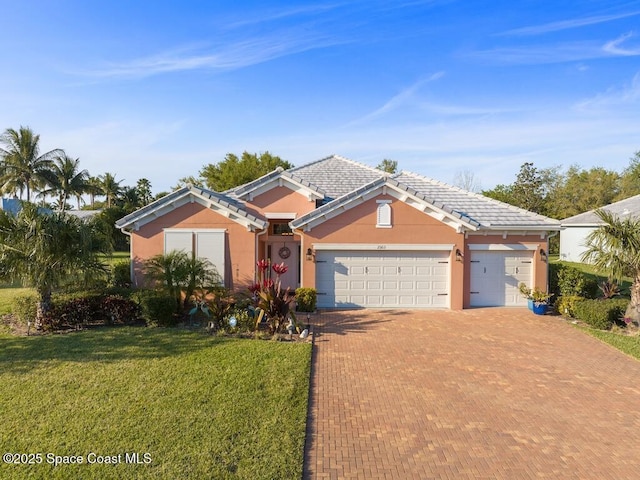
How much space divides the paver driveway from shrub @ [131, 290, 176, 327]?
475 cm

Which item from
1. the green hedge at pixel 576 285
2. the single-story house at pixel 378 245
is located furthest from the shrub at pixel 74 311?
the green hedge at pixel 576 285

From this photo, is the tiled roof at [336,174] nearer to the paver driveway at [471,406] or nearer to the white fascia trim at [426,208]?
the white fascia trim at [426,208]

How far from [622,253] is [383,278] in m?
7.69

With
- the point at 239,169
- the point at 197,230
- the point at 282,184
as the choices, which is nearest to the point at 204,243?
the point at 197,230

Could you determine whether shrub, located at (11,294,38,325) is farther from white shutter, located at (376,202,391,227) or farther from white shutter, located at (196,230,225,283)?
white shutter, located at (376,202,391,227)

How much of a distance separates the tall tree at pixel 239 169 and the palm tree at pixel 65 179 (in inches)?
559

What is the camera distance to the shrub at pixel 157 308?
11570 millimetres

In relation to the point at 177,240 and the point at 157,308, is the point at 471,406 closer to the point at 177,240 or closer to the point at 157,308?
the point at 157,308

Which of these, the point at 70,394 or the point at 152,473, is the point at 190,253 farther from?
the point at 152,473

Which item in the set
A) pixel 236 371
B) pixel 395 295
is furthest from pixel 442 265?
pixel 236 371

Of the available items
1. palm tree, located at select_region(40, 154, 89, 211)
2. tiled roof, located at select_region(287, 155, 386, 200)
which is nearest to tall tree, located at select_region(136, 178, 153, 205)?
palm tree, located at select_region(40, 154, 89, 211)

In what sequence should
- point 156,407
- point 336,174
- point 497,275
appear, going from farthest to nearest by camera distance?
point 336,174 → point 497,275 → point 156,407

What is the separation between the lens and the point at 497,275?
1520 centimetres

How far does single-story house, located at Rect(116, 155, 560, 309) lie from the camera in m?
14.6
